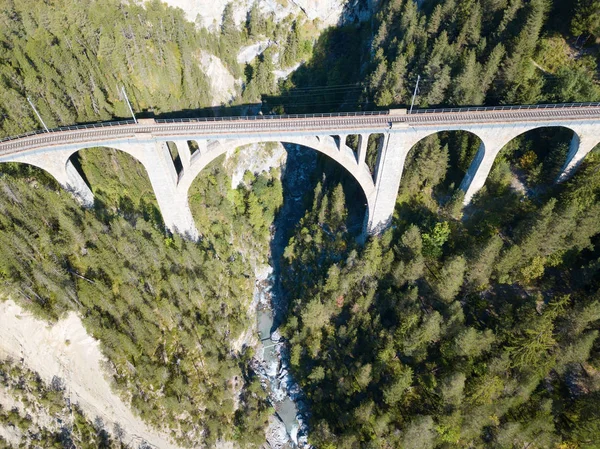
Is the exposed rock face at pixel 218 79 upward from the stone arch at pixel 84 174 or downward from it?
upward

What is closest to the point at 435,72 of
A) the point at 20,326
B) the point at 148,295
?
the point at 148,295

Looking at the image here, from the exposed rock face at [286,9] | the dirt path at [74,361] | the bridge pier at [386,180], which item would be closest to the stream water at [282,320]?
the dirt path at [74,361]

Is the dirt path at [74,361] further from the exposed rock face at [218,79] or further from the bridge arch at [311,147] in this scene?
the exposed rock face at [218,79]

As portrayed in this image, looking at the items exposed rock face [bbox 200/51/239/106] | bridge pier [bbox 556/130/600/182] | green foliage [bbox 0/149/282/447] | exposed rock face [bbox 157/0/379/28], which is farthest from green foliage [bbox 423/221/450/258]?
exposed rock face [bbox 157/0/379/28]

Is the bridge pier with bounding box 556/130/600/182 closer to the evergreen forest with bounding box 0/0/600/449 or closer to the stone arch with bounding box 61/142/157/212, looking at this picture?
the evergreen forest with bounding box 0/0/600/449

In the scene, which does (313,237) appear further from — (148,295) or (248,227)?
(148,295)

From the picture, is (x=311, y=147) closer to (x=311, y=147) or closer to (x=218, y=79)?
(x=311, y=147)
